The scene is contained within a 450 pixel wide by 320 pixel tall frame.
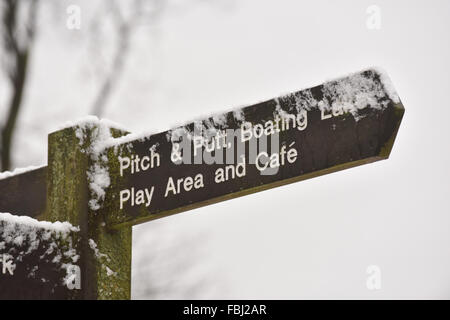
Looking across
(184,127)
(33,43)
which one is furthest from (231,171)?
(33,43)

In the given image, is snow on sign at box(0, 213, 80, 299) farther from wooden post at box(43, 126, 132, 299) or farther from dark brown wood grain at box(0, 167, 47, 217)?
dark brown wood grain at box(0, 167, 47, 217)

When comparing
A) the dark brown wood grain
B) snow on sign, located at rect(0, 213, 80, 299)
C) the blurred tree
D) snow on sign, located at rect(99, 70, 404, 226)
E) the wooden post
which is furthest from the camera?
the blurred tree

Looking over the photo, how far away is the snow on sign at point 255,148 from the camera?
2.58 meters

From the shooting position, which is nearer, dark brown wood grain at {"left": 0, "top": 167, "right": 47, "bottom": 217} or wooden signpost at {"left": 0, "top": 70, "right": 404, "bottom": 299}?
wooden signpost at {"left": 0, "top": 70, "right": 404, "bottom": 299}

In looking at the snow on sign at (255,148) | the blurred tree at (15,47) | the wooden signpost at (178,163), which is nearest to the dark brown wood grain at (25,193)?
the wooden signpost at (178,163)

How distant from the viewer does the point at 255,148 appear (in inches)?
109

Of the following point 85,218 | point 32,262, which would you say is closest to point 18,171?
point 85,218

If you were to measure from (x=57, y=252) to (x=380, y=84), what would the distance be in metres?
1.17

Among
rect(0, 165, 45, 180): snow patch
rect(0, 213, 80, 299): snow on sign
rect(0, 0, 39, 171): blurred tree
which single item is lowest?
rect(0, 213, 80, 299): snow on sign

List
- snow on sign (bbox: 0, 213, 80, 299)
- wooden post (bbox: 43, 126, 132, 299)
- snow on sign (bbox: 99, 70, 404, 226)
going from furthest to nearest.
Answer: wooden post (bbox: 43, 126, 132, 299) → snow on sign (bbox: 0, 213, 80, 299) → snow on sign (bbox: 99, 70, 404, 226)

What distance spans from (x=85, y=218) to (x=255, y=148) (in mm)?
690

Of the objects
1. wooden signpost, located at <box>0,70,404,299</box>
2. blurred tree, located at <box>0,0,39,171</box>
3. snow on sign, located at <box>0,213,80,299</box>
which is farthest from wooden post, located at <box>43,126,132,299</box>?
blurred tree, located at <box>0,0,39,171</box>

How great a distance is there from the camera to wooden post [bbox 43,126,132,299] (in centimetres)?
300

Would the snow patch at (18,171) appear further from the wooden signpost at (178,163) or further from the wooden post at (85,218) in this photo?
the wooden post at (85,218)
